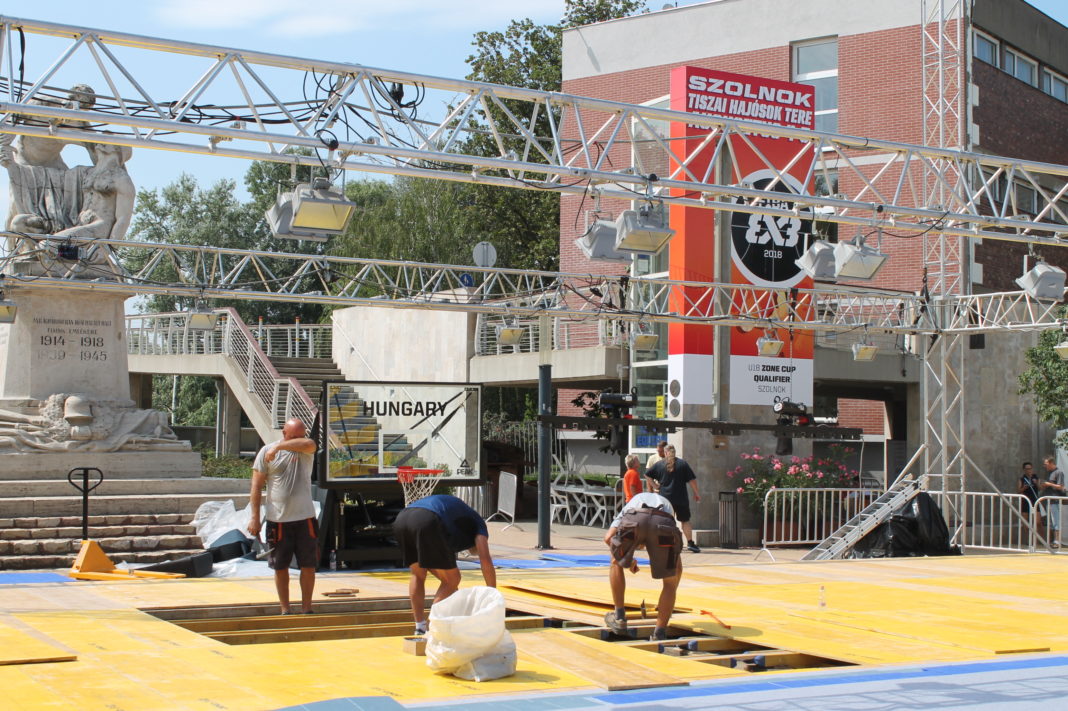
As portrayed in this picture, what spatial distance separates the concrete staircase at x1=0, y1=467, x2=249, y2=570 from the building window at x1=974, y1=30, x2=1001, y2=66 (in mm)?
21980

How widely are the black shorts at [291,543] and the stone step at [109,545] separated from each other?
20.8ft

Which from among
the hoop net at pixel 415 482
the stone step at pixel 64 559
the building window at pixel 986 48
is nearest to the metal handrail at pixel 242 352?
the stone step at pixel 64 559

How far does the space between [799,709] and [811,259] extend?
1035cm

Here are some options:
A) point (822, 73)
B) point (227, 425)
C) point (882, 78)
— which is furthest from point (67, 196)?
point (882, 78)

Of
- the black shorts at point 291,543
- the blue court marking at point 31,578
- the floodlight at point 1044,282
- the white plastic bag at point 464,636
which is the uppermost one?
the floodlight at point 1044,282

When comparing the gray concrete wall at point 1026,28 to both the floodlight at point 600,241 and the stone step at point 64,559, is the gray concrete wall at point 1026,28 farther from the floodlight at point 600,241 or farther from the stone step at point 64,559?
the stone step at point 64,559

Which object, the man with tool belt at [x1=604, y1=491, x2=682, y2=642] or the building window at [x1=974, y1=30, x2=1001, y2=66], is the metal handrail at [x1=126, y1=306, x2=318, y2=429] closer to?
the man with tool belt at [x1=604, y1=491, x2=682, y2=642]

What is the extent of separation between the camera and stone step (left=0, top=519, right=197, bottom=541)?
16.3 metres

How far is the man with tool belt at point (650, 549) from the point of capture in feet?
30.9

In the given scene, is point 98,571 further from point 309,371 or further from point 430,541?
point 309,371

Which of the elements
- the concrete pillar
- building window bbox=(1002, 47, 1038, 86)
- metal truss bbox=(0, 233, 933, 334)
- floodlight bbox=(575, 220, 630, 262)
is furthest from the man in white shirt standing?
building window bbox=(1002, 47, 1038, 86)

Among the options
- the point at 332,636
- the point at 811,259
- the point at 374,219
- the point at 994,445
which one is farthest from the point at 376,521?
the point at 374,219

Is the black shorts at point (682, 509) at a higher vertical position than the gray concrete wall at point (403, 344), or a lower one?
lower

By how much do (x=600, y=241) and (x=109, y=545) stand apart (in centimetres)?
765
